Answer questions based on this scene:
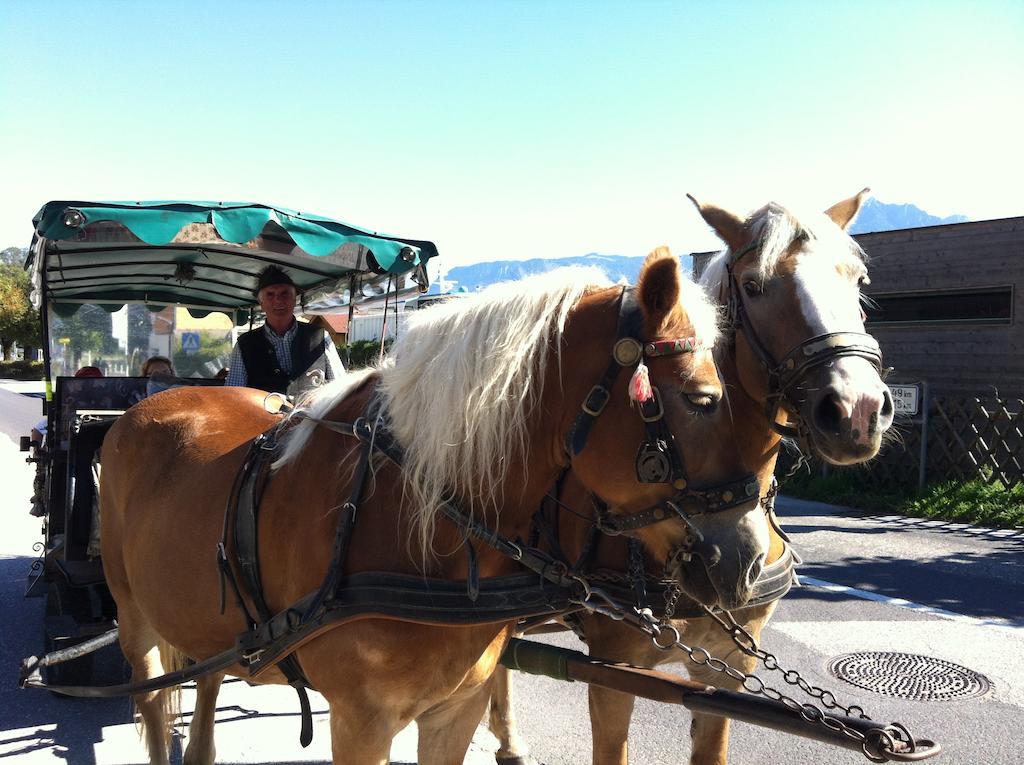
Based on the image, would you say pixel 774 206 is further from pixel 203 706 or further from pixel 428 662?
pixel 203 706

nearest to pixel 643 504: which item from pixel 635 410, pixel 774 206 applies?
pixel 635 410

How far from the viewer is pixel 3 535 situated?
8.95m

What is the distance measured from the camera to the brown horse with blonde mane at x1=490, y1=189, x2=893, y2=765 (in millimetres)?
2211

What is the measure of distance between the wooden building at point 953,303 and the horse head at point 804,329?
9.08 metres

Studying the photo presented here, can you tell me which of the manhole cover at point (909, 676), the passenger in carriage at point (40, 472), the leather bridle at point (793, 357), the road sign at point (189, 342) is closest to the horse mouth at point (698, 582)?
the leather bridle at point (793, 357)

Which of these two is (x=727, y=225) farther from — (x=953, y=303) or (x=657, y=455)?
(x=953, y=303)

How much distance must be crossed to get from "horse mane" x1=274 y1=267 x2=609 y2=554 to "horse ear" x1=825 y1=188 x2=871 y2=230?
1391mm

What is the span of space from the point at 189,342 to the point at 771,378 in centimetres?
498

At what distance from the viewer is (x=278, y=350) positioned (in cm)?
448

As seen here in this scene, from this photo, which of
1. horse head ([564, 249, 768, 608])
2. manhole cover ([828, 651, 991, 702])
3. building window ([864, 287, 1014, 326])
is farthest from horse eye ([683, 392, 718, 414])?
building window ([864, 287, 1014, 326])

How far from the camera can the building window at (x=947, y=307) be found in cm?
1110

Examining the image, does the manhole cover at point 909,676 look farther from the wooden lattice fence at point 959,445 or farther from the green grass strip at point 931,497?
the wooden lattice fence at point 959,445

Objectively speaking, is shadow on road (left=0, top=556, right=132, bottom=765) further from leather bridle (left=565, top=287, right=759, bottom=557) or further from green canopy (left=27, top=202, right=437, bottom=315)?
leather bridle (left=565, top=287, right=759, bottom=557)

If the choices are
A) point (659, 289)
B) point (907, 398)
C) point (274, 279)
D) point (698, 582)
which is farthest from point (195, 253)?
point (907, 398)
